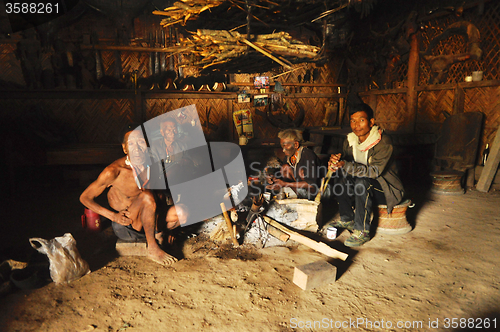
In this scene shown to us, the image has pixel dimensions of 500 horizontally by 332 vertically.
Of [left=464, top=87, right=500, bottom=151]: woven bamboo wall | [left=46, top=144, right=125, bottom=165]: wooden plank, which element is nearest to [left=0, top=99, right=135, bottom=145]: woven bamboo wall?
[left=46, top=144, right=125, bottom=165]: wooden plank

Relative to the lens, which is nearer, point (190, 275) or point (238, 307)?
point (238, 307)

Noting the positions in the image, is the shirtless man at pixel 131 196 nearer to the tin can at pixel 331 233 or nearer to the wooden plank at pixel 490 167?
the tin can at pixel 331 233

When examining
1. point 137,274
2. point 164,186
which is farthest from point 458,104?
point 137,274

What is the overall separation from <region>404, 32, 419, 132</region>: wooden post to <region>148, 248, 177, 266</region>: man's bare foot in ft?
21.4

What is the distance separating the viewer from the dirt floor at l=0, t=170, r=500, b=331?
91.0 inches

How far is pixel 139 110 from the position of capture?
24.0ft

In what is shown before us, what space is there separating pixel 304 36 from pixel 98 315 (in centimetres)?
863

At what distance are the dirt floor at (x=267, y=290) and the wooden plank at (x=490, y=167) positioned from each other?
2.41 metres

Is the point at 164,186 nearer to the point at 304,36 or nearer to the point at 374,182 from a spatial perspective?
the point at 374,182

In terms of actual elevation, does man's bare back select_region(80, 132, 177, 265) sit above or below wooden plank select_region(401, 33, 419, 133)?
below

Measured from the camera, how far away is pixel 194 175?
14.4 ft

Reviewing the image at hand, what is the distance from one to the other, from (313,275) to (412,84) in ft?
20.6

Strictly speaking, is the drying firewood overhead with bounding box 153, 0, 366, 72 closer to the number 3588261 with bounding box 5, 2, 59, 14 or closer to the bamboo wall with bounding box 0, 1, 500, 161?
the bamboo wall with bounding box 0, 1, 500, 161

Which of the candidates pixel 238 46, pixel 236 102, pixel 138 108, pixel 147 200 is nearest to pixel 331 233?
pixel 147 200
